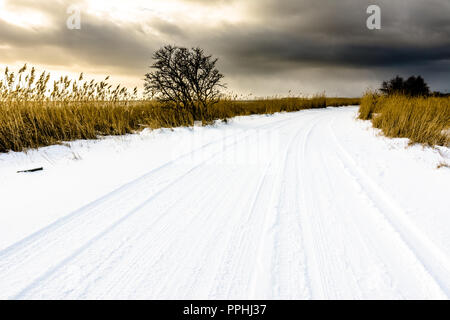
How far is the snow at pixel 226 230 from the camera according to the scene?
1.42 m

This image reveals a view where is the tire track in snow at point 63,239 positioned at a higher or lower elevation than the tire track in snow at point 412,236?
higher

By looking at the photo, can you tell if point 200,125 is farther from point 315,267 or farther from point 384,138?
point 315,267

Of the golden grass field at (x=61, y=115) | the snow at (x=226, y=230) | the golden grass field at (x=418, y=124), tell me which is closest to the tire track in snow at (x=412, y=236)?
the snow at (x=226, y=230)

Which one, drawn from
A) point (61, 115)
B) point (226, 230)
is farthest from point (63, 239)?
point (61, 115)

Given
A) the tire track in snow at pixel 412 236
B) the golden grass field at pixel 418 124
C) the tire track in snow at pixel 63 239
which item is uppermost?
A: the golden grass field at pixel 418 124

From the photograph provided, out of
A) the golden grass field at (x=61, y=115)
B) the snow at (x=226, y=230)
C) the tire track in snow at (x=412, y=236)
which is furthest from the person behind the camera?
the golden grass field at (x=61, y=115)

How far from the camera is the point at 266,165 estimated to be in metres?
3.81

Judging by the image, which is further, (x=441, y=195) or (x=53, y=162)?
(x=53, y=162)

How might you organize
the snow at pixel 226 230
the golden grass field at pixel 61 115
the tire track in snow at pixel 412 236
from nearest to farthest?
the snow at pixel 226 230
the tire track in snow at pixel 412 236
the golden grass field at pixel 61 115

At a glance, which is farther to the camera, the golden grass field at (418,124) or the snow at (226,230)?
the golden grass field at (418,124)

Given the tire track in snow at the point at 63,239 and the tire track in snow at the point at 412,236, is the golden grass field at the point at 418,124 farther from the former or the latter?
the tire track in snow at the point at 63,239

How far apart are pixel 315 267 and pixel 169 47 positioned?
9161mm

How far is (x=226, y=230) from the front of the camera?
1.97 metres

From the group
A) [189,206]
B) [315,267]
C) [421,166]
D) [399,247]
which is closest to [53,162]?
[189,206]
